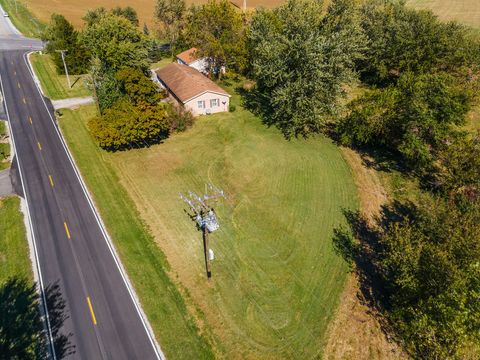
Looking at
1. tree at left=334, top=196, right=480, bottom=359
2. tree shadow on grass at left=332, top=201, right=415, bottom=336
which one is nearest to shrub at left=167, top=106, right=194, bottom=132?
tree shadow on grass at left=332, top=201, right=415, bottom=336

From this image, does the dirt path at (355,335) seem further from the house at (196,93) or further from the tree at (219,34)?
the tree at (219,34)

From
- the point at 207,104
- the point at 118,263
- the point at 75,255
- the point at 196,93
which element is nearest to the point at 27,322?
the point at 75,255

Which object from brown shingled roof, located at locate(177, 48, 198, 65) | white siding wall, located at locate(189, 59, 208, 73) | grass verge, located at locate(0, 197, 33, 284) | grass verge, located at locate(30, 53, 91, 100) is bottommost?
grass verge, located at locate(0, 197, 33, 284)

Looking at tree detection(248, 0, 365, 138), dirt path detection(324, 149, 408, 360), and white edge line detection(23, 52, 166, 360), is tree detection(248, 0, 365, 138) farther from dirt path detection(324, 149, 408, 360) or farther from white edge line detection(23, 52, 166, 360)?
white edge line detection(23, 52, 166, 360)

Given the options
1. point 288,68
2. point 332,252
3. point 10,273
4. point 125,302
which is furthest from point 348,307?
point 288,68

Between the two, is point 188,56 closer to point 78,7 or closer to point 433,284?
point 433,284

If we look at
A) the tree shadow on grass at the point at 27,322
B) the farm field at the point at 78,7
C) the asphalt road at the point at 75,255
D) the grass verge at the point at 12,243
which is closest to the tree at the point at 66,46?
the asphalt road at the point at 75,255
